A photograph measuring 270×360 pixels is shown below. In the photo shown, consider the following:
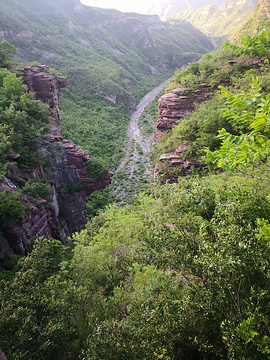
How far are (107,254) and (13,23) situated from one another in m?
73.5

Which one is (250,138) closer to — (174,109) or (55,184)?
(55,184)

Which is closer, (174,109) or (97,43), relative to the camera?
(174,109)

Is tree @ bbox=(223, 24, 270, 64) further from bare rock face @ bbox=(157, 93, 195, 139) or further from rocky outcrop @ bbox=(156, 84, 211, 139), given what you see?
bare rock face @ bbox=(157, 93, 195, 139)

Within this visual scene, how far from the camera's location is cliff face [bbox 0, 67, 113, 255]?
15.3m

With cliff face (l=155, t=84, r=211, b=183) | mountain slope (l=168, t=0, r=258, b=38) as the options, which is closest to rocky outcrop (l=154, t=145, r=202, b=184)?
cliff face (l=155, t=84, r=211, b=183)

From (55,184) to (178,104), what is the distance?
2020 cm

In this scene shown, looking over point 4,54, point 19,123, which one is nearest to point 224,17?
point 4,54

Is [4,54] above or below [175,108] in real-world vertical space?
above

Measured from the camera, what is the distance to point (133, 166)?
3688 cm

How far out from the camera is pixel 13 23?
55000 mm

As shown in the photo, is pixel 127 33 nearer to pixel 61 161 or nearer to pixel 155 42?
pixel 155 42

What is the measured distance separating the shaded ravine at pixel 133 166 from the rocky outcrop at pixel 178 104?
9.30 m

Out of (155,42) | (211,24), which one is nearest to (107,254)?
(155,42)

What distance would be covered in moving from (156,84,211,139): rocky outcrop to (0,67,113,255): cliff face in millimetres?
12050
